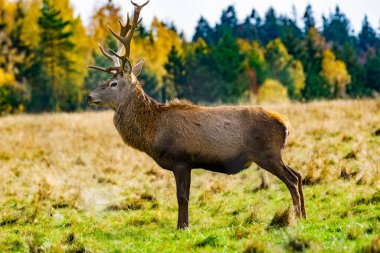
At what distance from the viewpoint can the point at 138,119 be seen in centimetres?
800

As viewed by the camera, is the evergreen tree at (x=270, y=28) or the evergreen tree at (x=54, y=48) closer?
the evergreen tree at (x=54, y=48)

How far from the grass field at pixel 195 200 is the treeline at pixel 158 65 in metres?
21.0

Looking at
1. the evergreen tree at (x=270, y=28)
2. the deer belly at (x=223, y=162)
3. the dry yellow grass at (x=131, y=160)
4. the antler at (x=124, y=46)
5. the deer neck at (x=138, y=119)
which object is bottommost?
the dry yellow grass at (x=131, y=160)

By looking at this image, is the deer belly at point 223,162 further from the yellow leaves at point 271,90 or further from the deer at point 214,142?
the yellow leaves at point 271,90

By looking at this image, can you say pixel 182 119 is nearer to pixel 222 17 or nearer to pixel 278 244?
pixel 278 244

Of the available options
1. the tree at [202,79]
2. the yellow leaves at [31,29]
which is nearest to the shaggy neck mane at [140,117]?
A: the yellow leaves at [31,29]

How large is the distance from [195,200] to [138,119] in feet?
6.99

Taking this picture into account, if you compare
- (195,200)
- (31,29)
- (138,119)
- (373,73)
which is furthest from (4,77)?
(373,73)

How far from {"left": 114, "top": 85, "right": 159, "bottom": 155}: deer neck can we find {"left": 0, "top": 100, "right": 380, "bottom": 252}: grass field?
46.6 inches

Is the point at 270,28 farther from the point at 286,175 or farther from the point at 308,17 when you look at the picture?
the point at 286,175

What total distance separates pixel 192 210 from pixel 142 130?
1.65 meters

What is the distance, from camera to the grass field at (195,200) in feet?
18.8

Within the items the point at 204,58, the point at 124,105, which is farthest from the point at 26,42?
the point at 124,105

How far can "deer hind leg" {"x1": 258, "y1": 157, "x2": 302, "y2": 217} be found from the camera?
714 cm
